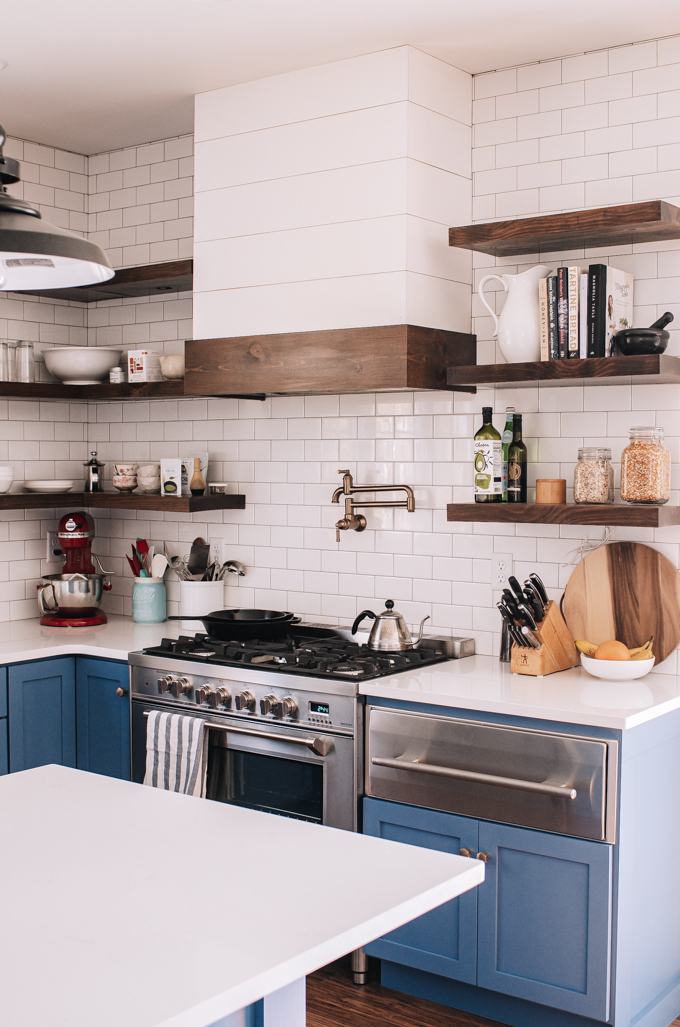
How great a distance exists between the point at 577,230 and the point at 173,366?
6.05ft

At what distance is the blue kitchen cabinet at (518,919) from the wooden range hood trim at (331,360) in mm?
1379

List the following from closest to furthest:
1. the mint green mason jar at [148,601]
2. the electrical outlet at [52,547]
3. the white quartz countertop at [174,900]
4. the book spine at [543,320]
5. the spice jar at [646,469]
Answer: the white quartz countertop at [174,900] < the spice jar at [646,469] < the book spine at [543,320] < the mint green mason jar at [148,601] < the electrical outlet at [52,547]

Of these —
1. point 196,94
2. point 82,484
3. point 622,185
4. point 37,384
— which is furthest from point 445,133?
point 82,484

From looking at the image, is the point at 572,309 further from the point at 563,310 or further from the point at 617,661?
the point at 617,661

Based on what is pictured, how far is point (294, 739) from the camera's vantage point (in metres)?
3.37

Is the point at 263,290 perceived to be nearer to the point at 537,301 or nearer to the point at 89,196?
the point at 537,301

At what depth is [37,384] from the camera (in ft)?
14.7

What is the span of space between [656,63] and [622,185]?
1.27ft

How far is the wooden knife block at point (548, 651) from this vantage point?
330 cm

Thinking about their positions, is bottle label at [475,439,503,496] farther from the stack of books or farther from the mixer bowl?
the mixer bowl

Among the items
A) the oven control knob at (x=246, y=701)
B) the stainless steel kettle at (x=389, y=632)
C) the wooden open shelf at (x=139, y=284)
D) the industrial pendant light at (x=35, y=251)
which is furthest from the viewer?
the wooden open shelf at (x=139, y=284)

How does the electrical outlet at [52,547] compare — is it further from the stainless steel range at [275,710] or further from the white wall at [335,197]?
the white wall at [335,197]

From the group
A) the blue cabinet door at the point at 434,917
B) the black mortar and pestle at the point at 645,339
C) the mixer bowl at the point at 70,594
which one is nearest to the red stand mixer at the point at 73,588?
the mixer bowl at the point at 70,594

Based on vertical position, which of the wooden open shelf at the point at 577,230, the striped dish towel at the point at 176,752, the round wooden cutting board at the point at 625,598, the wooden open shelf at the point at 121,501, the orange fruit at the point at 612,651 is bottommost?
the striped dish towel at the point at 176,752
